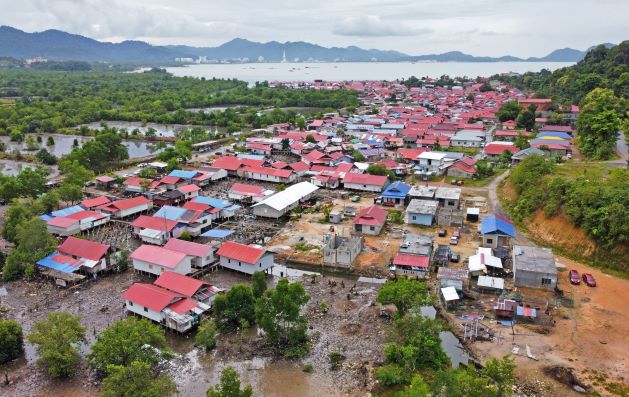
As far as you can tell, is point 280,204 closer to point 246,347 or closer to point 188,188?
point 188,188

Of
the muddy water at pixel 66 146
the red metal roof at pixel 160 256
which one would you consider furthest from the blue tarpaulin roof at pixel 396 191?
the muddy water at pixel 66 146

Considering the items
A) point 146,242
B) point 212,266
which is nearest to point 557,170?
point 212,266

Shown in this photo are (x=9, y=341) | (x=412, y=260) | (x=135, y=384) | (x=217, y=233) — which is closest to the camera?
(x=135, y=384)

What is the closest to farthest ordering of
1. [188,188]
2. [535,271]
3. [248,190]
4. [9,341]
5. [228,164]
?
[9,341] → [535,271] → [248,190] → [188,188] → [228,164]

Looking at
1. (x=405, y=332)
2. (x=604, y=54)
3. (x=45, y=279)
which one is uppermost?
(x=604, y=54)

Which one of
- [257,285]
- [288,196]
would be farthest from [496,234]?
[257,285]

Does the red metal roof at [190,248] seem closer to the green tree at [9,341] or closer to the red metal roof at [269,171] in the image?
the green tree at [9,341]

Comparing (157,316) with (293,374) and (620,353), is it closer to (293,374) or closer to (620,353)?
(293,374)
